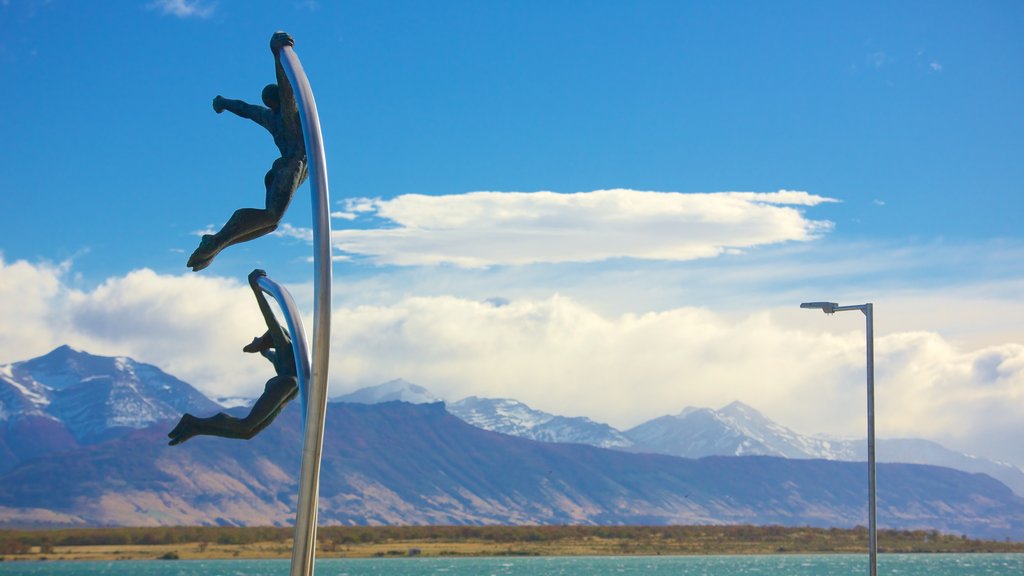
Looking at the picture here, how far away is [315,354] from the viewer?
1415 centimetres

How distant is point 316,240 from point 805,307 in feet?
53.5

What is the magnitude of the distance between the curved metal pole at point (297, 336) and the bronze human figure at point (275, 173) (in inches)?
29.4

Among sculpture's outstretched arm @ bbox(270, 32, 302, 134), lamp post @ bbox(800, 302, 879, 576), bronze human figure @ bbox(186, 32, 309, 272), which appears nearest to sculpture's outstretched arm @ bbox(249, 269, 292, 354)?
bronze human figure @ bbox(186, 32, 309, 272)

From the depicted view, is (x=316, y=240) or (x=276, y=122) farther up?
(x=276, y=122)

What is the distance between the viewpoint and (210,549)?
191 meters

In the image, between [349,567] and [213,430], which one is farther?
[349,567]

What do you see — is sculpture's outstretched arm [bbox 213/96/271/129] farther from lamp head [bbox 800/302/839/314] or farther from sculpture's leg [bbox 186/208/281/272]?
lamp head [bbox 800/302/839/314]

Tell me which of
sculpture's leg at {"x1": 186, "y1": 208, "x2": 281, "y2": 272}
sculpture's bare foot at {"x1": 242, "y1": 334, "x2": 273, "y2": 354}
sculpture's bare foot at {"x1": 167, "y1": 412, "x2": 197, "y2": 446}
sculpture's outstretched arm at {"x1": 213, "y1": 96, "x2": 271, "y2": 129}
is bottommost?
sculpture's bare foot at {"x1": 167, "y1": 412, "x2": 197, "y2": 446}

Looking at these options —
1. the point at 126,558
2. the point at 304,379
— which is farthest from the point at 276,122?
the point at 126,558

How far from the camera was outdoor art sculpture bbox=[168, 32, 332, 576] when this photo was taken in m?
14.2

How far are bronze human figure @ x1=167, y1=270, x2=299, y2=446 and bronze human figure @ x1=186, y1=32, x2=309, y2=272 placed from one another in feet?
3.12

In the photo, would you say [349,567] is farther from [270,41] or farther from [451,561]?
[270,41]

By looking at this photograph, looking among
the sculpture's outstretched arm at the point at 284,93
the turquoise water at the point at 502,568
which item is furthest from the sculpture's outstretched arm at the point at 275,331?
the turquoise water at the point at 502,568

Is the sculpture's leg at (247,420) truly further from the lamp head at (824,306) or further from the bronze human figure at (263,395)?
the lamp head at (824,306)
